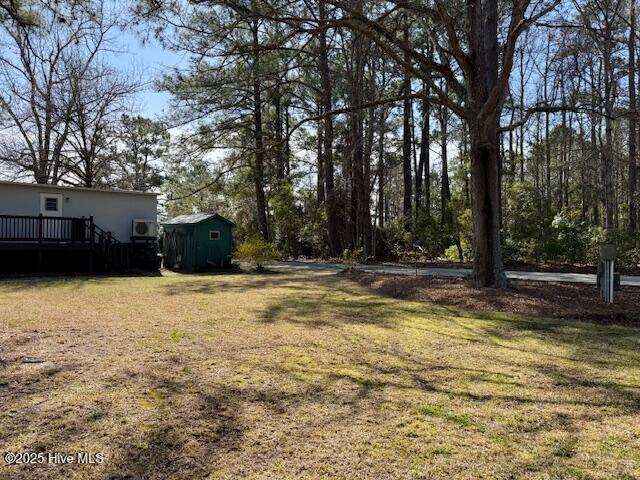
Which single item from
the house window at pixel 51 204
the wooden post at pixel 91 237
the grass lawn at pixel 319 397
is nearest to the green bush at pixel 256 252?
the wooden post at pixel 91 237

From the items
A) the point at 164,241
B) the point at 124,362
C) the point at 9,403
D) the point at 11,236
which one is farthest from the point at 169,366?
the point at 164,241

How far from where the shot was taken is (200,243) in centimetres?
1783

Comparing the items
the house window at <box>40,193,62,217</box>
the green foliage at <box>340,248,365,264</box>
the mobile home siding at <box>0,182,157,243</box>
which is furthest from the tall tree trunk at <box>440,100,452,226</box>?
the house window at <box>40,193,62,217</box>

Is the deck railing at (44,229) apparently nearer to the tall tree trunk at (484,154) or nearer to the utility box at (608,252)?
the tall tree trunk at (484,154)

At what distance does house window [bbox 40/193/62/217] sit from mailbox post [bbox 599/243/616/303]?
621 inches

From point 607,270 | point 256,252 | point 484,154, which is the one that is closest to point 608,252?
point 607,270

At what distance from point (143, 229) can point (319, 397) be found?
15249mm

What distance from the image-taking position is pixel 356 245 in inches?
912

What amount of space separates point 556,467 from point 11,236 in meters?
16.4

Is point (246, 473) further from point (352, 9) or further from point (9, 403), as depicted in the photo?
point (352, 9)

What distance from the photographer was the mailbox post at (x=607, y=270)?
824cm

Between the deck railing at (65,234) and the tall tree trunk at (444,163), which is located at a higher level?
the tall tree trunk at (444,163)

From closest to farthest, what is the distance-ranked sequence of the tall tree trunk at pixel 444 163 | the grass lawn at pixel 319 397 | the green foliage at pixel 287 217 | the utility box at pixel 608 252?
the grass lawn at pixel 319 397 < the utility box at pixel 608 252 < the tall tree trunk at pixel 444 163 < the green foliage at pixel 287 217

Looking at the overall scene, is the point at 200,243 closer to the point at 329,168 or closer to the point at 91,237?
the point at 91,237
